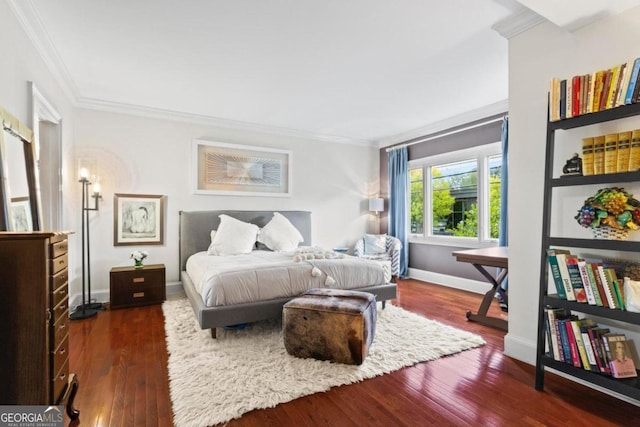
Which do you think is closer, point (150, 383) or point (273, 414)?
point (273, 414)

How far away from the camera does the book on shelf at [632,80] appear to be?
1736mm

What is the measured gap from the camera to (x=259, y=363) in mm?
2432

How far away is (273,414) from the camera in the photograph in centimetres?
185

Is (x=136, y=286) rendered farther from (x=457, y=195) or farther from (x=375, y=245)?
(x=457, y=195)

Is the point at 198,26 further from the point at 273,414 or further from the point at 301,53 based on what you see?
the point at 273,414

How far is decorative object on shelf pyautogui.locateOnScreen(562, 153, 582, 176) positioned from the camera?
2.03 m

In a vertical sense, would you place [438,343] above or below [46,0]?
below

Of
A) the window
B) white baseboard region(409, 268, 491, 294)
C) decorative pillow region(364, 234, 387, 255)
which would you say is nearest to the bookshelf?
the window

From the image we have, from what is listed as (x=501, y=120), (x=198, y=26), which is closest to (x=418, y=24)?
(x=198, y=26)

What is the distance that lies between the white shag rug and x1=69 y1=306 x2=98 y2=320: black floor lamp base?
3.18ft

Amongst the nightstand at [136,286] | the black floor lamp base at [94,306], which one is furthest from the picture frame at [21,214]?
the black floor lamp base at [94,306]

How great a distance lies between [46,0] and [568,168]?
3720 mm

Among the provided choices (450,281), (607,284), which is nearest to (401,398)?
(607,284)

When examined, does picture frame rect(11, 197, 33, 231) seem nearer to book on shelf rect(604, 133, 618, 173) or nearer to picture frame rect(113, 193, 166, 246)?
picture frame rect(113, 193, 166, 246)
